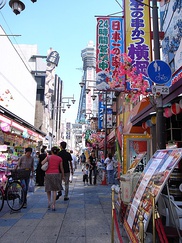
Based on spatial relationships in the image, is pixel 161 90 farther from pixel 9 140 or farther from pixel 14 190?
pixel 9 140

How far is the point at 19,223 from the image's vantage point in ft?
18.8

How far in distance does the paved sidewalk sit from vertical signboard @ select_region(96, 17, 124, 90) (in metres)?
5.83

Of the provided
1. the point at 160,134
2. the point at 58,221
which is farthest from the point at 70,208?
the point at 160,134

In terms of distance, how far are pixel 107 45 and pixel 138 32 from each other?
6.94 feet

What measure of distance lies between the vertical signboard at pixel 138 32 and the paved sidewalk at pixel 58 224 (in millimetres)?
6075

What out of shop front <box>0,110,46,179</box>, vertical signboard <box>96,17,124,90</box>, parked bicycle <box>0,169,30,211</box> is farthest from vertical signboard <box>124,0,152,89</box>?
shop front <box>0,110,46,179</box>

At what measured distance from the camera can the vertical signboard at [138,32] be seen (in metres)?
9.84

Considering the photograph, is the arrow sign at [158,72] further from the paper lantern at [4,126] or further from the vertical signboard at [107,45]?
the paper lantern at [4,126]

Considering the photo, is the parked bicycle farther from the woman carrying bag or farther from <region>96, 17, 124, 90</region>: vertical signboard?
<region>96, 17, 124, 90</region>: vertical signboard

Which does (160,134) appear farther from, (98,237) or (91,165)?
(91,165)

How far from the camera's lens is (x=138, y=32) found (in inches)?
396

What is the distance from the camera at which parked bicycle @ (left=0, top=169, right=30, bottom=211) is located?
6852 mm

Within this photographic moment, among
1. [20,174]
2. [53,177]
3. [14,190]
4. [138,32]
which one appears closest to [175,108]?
[53,177]

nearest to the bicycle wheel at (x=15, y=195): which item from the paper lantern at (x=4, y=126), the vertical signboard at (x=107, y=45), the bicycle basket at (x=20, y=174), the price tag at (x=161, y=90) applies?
the bicycle basket at (x=20, y=174)
